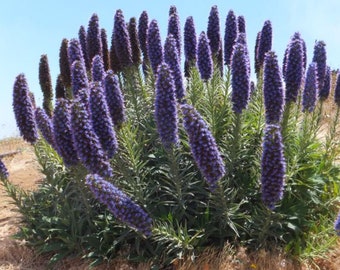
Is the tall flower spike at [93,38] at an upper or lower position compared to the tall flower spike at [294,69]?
upper

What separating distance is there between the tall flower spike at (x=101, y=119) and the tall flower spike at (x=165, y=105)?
54 cm

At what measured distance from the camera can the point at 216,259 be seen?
15.5 ft

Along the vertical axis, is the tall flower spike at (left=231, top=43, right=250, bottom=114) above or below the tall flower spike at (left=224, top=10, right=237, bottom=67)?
below

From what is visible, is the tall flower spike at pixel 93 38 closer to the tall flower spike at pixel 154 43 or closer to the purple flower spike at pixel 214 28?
the tall flower spike at pixel 154 43

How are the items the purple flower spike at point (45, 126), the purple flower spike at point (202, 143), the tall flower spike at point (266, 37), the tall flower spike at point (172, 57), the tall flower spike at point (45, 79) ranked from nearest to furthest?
the purple flower spike at point (202, 143), the purple flower spike at point (45, 126), the tall flower spike at point (172, 57), the tall flower spike at point (266, 37), the tall flower spike at point (45, 79)

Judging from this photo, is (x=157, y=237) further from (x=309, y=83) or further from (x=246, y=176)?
(x=309, y=83)

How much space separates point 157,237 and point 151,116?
252 centimetres

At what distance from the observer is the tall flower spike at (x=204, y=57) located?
603cm

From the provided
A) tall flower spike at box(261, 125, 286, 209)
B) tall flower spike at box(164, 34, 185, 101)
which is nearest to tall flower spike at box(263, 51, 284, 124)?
tall flower spike at box(261, 125, 286, 209)

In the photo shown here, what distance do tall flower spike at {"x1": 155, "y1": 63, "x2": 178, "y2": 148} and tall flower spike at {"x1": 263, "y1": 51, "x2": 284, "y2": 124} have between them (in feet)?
3.85

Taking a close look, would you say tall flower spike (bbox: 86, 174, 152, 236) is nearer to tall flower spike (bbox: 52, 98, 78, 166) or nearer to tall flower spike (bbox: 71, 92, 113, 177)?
tall flower spike (bbox: 71, 92, 113, 177)

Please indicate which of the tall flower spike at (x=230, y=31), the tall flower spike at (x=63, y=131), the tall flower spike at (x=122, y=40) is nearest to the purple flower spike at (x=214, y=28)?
the tall flower spike at (x=230, y=31)

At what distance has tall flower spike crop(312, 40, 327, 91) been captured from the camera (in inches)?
253

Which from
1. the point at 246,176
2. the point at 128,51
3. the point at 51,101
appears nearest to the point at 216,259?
the point at 246,176
